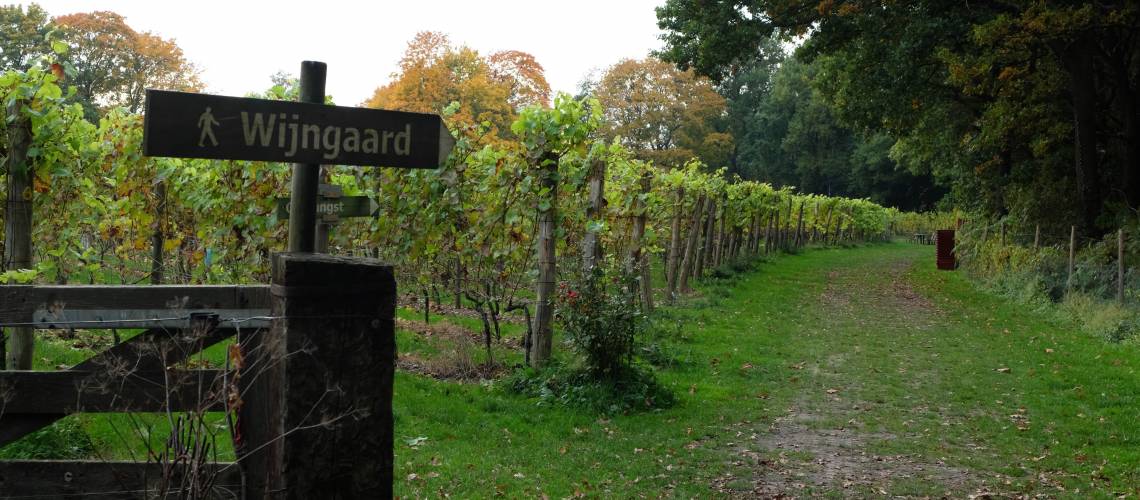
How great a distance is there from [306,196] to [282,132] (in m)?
0.35

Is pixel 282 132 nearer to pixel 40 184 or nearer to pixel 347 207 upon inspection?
pixel 347 207

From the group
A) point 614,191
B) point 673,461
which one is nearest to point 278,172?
point 673,461

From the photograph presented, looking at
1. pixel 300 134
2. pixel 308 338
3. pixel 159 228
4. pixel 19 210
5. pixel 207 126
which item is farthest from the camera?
pixel 159 228

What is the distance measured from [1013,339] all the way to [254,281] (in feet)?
36.5

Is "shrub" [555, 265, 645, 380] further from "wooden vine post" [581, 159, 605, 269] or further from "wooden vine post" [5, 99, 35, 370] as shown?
"wooden vine post" [5, 99, 35, 370]

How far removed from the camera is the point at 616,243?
15.4 m

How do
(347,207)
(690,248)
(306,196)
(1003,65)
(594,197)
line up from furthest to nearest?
(1003,65), (690,248), (594,197), (347,207), (306,196)

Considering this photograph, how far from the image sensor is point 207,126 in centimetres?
304

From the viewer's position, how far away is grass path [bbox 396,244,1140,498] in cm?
638

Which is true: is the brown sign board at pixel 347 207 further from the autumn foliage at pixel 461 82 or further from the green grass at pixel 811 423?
the autumn foliage at pixel 461 82

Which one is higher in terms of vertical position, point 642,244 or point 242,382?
point 642,244

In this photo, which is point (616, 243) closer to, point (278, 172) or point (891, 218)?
point (278, 172)

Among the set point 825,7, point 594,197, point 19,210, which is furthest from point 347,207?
point 825,7

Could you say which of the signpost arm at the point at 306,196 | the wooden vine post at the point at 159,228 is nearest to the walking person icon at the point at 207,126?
→ the signpost arm at the point at 306,196
